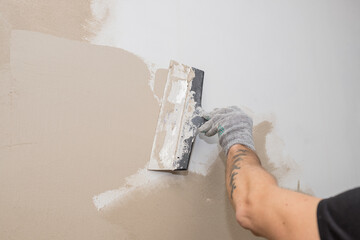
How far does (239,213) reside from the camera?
2.39ft

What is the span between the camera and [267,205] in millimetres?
677

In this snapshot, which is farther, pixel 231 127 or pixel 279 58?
pixel 279 58

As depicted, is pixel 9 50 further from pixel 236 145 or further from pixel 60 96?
pixel 236 145

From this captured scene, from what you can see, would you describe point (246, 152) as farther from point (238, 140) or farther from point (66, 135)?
point (66, 135)

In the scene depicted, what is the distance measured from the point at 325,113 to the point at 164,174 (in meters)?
1.13

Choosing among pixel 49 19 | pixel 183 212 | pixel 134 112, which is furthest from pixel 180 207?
pixel 49 19

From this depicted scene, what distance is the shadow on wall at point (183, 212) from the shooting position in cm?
96

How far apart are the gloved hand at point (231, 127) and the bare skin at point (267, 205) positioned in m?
0.10

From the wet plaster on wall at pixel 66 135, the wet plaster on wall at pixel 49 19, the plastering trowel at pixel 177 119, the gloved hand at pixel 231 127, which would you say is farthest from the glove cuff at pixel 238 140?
the wet plaster on wall at pixel 49 19

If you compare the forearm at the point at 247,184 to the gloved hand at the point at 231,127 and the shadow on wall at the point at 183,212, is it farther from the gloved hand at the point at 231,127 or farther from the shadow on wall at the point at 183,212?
the shadow on wall at the point at 183,212

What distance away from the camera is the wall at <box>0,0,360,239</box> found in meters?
0.86

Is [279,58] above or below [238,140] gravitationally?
above

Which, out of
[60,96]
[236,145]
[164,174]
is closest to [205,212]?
[164,174]

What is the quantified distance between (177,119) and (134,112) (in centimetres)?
18
